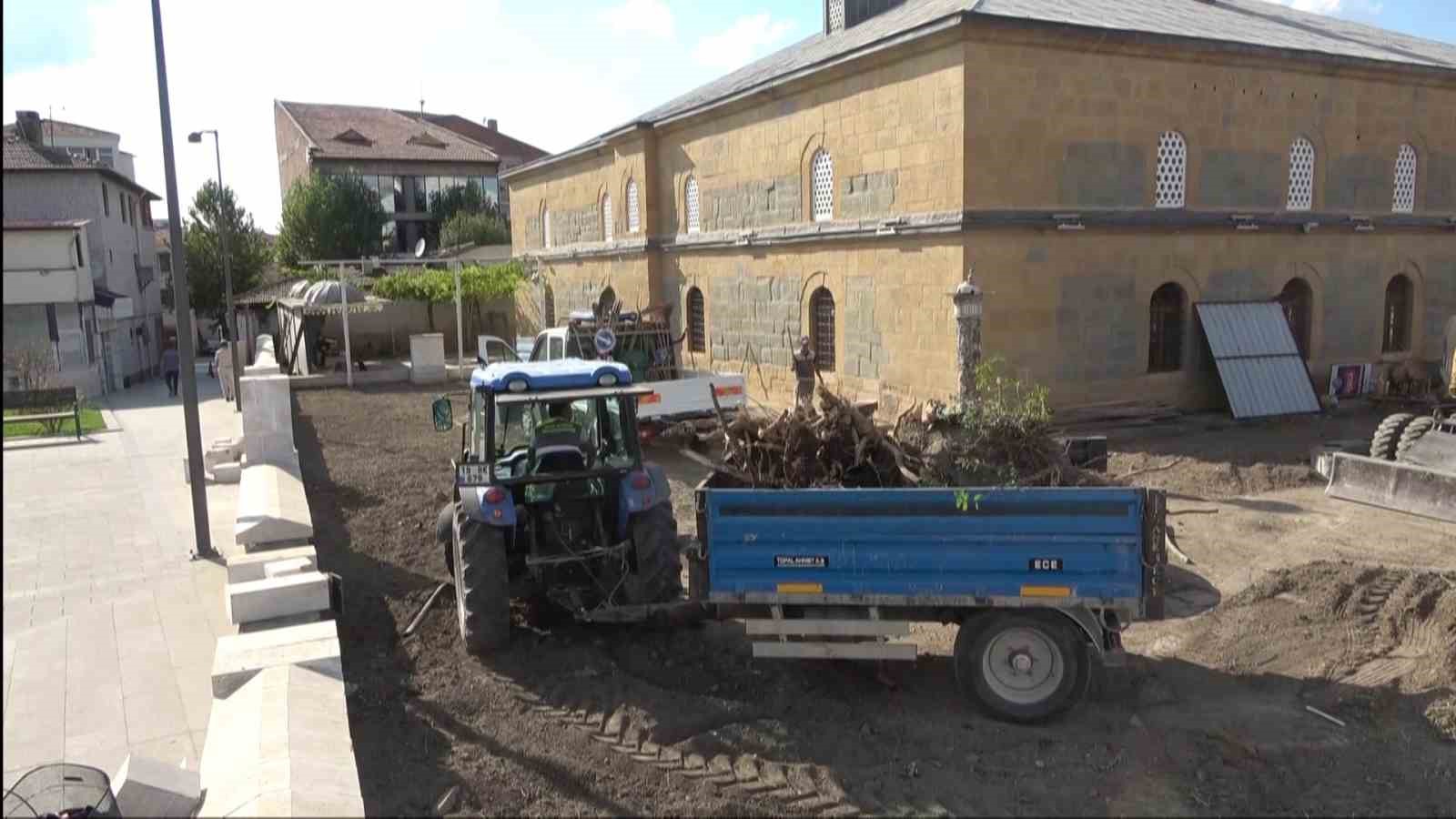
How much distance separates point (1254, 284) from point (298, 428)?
17.3 m

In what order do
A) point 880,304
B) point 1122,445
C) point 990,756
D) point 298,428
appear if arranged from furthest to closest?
point 298,428 → point 880,304 → point 1122,445 → point 990,756

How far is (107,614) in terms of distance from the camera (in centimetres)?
869

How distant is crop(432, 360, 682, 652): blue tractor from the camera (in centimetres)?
721

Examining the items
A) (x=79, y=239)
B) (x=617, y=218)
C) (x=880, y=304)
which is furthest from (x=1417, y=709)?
(x=79, y=239)

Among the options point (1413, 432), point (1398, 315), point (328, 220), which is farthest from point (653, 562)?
point (328, 220)

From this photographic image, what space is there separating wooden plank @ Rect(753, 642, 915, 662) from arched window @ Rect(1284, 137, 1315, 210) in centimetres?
1548

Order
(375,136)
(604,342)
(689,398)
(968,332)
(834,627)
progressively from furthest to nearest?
(375,136), (604,342), (689,398), (968,332), (834,627)

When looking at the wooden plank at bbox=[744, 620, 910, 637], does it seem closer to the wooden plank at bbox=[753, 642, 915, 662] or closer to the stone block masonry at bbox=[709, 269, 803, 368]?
the wooden plank at bbox=[753, 642, 915, 662]

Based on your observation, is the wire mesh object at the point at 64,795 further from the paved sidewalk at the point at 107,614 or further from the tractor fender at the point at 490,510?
the tractor fender at the point at 490,510

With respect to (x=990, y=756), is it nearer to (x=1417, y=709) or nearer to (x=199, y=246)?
(x=1417, y=709)

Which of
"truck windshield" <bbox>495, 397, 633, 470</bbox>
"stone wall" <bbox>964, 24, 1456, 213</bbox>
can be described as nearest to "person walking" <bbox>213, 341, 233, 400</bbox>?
"stone wall" <bbox>964, 24, 1456, 213</bbox>

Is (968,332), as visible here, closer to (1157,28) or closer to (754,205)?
(1157,28)

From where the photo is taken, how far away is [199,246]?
1654 inches

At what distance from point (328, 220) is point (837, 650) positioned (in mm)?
44031
